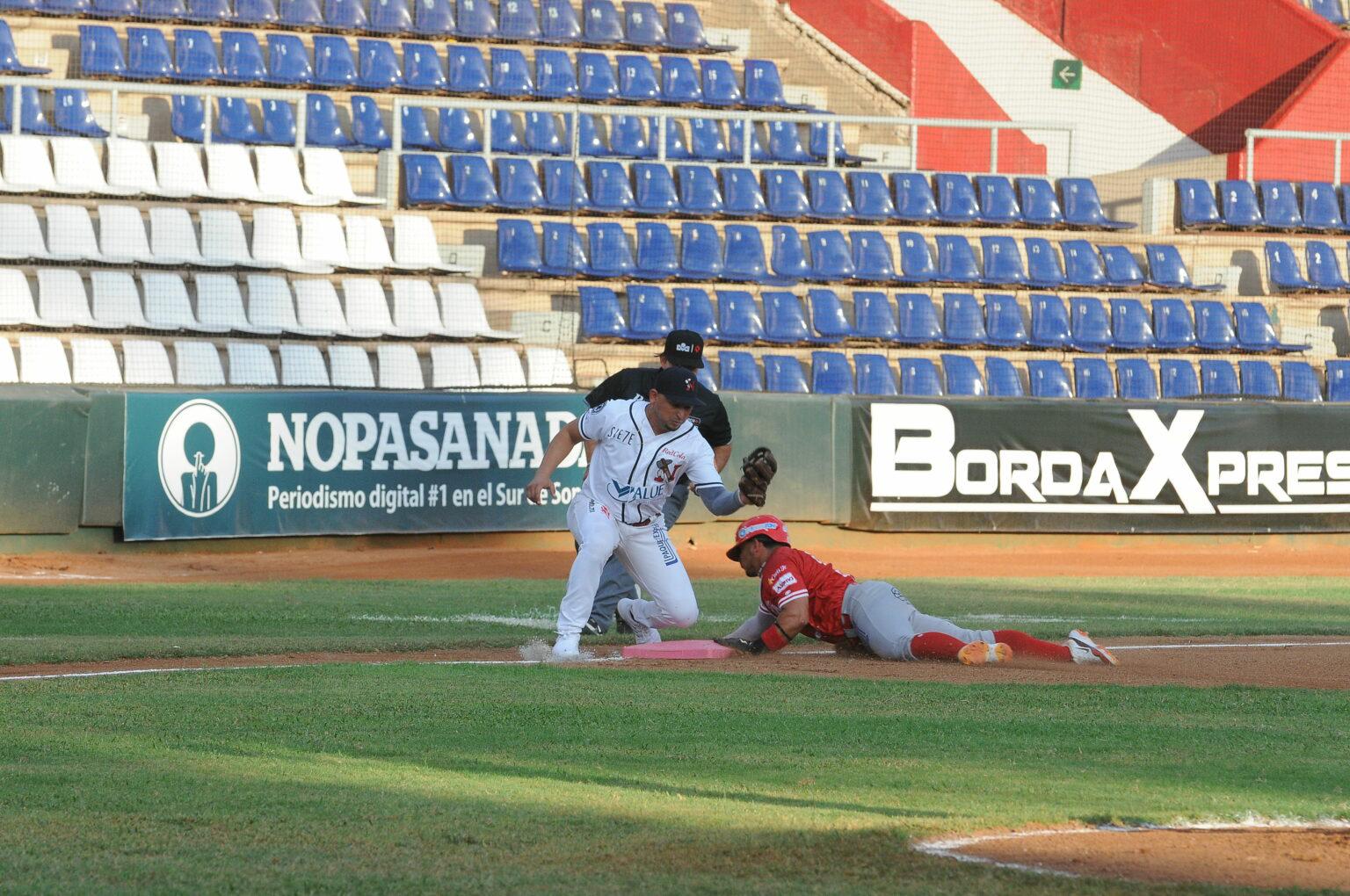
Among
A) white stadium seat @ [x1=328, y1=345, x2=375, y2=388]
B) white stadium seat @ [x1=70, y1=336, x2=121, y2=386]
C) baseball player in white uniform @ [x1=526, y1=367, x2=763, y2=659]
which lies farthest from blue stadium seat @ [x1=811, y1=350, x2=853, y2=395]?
baseball player in white uniform @ [x1=526, y1=367, x2=763, y2=659]

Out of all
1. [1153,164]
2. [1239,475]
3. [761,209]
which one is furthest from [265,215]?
[1153,164]

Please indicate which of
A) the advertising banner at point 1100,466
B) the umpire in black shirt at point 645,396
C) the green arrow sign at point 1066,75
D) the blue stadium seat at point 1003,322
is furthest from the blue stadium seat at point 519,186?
the umpire in black shirt at point 645,396

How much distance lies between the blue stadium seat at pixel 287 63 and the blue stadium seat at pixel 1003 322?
9679mm

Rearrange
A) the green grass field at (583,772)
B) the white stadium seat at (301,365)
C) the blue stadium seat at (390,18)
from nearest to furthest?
1. the green grass field at (583,772)
2. the white stadium seat at (301,365)
3. the blue stadium seat at (390,18)

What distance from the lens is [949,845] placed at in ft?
15.9

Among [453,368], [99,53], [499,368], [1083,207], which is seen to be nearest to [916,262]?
[1083,207]

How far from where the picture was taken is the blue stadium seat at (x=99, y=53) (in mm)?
22172

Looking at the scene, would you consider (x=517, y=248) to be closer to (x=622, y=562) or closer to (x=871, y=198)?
(x=871, y=198)

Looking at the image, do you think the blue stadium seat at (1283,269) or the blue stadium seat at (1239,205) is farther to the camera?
the blue stadium seat at (1239,205)

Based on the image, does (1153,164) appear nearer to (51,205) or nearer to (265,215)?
(265,215)

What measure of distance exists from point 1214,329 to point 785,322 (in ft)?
20.2

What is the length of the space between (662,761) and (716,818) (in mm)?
991

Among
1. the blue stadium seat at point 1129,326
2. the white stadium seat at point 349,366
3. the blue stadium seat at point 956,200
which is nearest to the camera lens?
the white stadium seat at point 349,366

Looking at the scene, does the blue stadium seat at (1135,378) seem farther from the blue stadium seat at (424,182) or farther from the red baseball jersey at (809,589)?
the red baseball jersey at (809,589)
